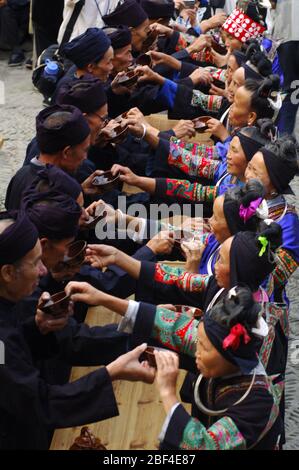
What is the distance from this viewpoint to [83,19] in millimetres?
7344

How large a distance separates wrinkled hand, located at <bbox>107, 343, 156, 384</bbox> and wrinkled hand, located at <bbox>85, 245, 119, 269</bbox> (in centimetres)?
90

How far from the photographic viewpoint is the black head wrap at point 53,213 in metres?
3.52

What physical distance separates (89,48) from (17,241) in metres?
2.66

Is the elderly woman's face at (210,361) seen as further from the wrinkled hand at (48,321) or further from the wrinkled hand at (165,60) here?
the wrinkled hand at (165,60)

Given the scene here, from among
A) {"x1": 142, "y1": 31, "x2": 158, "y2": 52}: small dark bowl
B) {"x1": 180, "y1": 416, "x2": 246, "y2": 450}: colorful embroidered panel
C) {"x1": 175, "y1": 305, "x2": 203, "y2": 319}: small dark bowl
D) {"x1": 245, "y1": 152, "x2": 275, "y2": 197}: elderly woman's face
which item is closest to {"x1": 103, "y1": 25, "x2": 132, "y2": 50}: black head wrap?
{"x1": 142, "y1": 31, "x2": 158, "y2": 52}: small dark bowl

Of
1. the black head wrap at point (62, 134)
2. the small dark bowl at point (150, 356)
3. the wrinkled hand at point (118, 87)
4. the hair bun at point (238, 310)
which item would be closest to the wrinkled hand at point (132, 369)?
the small dark bowl at point (150, 356)

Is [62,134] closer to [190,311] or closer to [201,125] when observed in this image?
[190,311]

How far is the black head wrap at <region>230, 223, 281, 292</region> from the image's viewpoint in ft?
10.8

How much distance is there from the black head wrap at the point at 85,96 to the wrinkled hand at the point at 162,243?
1063 mm

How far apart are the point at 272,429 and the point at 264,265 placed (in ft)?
2.44

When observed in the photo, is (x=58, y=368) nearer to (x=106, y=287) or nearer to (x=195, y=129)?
(x=106, y=287)

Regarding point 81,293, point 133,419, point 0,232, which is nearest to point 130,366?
point 133,419

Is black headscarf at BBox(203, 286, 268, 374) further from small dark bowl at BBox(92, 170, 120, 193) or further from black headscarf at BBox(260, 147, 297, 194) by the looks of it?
small dark bowl at BBox(92, 170, 120, 193)
